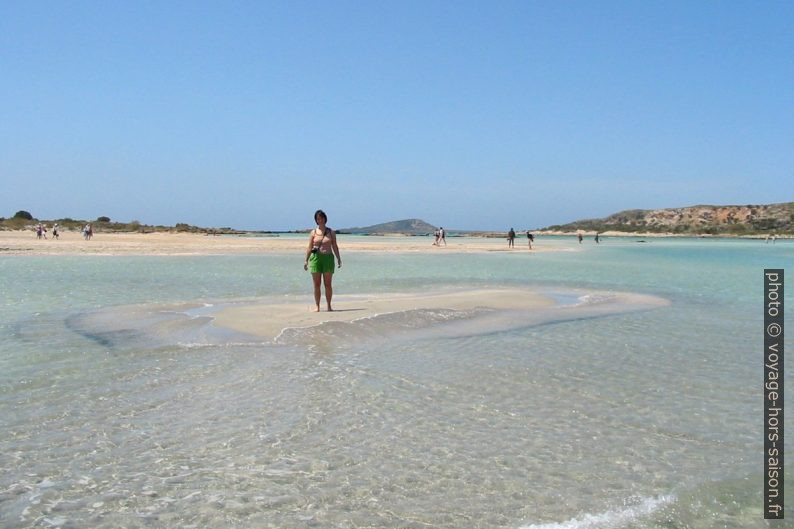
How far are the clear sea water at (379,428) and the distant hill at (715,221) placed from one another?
161493 mm

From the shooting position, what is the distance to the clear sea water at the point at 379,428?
4047 mm

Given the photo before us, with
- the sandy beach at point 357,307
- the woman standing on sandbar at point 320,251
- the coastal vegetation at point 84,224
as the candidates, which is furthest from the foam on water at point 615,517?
the coastal vegetation at point 84,224

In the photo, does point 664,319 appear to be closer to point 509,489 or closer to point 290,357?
point 290,357

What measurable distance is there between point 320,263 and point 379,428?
7516 millimetres

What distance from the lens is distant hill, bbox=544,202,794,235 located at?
509 feet

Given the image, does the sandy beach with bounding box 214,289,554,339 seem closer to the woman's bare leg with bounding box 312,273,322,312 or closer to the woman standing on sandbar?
the woman's bare leg with bounding box 312,273,322,312

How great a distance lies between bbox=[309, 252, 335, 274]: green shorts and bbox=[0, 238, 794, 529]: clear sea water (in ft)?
7.25

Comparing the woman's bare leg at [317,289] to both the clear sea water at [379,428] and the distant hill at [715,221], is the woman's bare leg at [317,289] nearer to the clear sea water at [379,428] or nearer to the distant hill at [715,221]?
the clear sea water at [379,428]

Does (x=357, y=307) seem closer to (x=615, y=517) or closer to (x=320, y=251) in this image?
(x=320, y=251)

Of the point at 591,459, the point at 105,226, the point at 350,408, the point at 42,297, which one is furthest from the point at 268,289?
the point at 105,226

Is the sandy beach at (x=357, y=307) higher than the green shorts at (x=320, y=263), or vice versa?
the green shorts at (x=320, y=263)

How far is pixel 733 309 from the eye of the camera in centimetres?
1463

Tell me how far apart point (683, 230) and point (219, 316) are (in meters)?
177

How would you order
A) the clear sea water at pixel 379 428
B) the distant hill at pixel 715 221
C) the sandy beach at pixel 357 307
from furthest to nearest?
the distant hill at pixel 715 221 < the sandy beach at pixel 357 307 < the clear sea water at pixel 379 428
